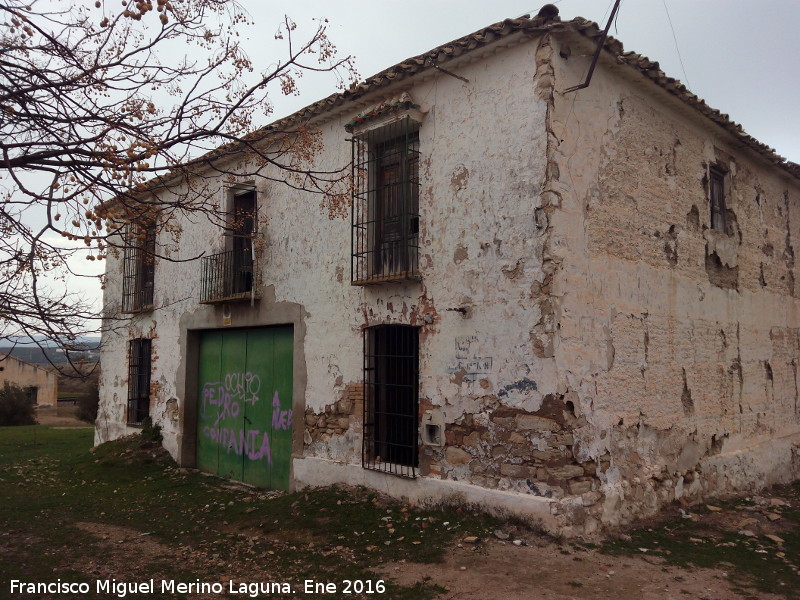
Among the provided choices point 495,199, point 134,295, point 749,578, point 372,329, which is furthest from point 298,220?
point 749,578

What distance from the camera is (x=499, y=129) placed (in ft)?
20.2

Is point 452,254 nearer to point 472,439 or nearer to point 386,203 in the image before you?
point 386,203

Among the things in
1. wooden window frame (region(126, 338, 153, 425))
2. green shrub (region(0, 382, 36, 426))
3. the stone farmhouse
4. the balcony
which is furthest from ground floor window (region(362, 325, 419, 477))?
green shrub (region(0, 382, 36, 426))

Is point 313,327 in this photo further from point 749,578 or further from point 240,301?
point 749,578

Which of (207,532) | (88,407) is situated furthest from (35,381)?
(207,532)

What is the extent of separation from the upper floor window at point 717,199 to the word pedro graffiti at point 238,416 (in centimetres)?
641

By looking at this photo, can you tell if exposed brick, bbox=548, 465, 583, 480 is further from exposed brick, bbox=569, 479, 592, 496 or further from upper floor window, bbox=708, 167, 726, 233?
upper floor window, bbox=708, 167, 726, 233

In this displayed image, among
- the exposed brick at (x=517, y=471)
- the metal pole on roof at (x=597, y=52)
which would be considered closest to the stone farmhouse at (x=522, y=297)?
the exposed brick at (x=517, y=471)

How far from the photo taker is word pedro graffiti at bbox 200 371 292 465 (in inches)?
346

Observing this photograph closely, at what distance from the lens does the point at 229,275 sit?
31.6ft

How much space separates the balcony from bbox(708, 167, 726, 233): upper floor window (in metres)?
6.64

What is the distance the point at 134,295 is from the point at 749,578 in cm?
1101

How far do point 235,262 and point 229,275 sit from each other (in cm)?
24

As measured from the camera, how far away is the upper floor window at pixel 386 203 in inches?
278
